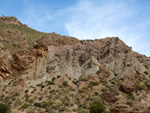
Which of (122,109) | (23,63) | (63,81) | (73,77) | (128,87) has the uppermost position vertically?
(23,63)

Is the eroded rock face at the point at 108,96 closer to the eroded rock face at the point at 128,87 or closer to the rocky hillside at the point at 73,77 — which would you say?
the rocky hillside at the point at 73,77

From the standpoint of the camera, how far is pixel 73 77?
30.7 m

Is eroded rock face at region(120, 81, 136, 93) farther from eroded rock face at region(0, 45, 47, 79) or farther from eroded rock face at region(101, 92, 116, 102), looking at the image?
eroded rock face at region(0, 45, 47, 79)

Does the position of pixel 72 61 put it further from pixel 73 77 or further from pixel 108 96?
pixel 108 96

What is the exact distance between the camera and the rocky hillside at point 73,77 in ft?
77.2

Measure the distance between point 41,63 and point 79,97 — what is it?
1137 centimetres

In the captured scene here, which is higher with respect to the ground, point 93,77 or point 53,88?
point 93,77

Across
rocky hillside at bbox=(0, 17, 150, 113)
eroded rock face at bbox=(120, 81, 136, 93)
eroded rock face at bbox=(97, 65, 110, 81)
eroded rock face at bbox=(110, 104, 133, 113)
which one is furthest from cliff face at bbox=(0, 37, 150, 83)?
eroded rock face at bbox=(110, 104, 133, 113)

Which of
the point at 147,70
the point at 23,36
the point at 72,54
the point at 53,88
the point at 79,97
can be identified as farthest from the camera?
the point at 23,36

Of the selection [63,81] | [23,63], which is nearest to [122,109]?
[63,81]

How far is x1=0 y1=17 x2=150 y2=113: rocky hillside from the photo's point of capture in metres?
23.5

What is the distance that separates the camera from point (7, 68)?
31.2 metres

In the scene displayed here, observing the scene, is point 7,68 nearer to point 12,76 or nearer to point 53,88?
point 12,76

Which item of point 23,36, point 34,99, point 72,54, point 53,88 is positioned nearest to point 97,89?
point 53,88
